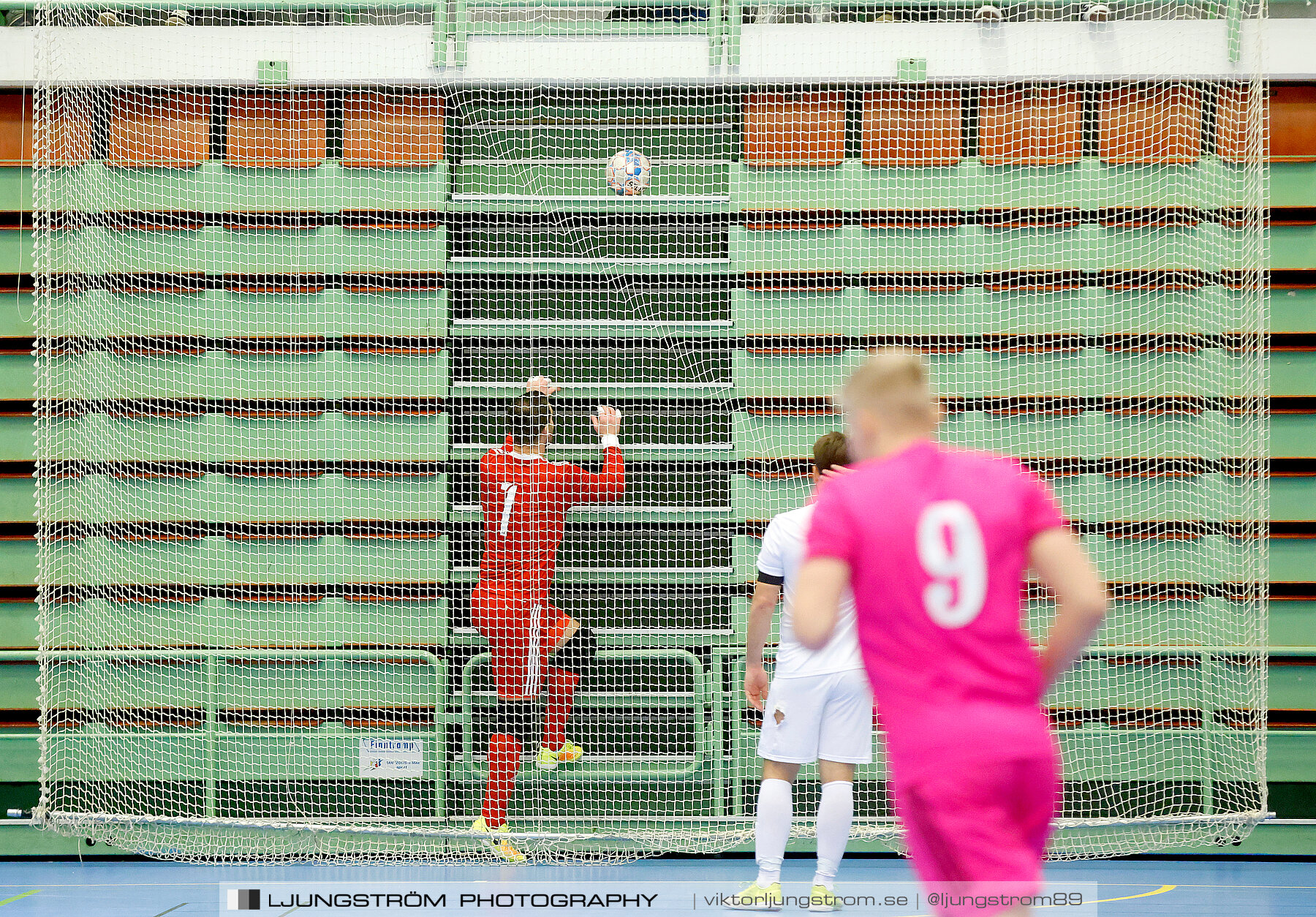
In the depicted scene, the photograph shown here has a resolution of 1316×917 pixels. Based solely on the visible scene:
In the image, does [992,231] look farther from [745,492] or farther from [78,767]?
[78,767]

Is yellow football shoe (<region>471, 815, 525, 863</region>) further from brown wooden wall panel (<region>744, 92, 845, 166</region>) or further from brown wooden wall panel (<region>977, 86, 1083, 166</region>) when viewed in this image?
brown wooden wall panel (<region>977, 86, 1083, 166</region>)

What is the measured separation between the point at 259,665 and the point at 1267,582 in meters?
5.41

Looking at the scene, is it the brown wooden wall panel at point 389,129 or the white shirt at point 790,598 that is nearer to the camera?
the white shirt at point 790,598

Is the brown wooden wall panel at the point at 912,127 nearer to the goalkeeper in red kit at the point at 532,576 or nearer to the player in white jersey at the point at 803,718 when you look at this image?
the goalkeeper in red kit at the point at 532,576

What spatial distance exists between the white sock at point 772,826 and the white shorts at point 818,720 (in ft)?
0.38

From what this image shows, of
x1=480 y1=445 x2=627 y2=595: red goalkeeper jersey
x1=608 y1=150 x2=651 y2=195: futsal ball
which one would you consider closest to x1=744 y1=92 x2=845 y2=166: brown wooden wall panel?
x1=608 y1=150 x2=651 y2=195: futsal ball

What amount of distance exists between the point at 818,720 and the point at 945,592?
2.45m

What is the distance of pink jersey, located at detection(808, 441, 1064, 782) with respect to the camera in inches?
67.6

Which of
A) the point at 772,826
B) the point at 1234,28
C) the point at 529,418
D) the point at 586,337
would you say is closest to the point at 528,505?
the point at 529,418

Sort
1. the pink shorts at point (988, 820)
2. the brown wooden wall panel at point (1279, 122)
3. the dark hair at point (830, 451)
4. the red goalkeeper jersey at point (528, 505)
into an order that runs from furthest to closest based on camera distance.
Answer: the brown wooden wall panel at point (1279, 122), the red goalkeeper jersey at point (528, 505), the dark hair at point (830, 451), the pink shorts at point (988, 820)

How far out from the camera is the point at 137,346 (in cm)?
581

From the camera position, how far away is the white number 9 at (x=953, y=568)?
1.73m

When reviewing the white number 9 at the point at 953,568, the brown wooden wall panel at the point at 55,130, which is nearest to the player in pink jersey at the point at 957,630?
the white number 9 at the point at 953,568

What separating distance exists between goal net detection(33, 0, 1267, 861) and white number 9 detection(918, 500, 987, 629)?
3.86 meters
